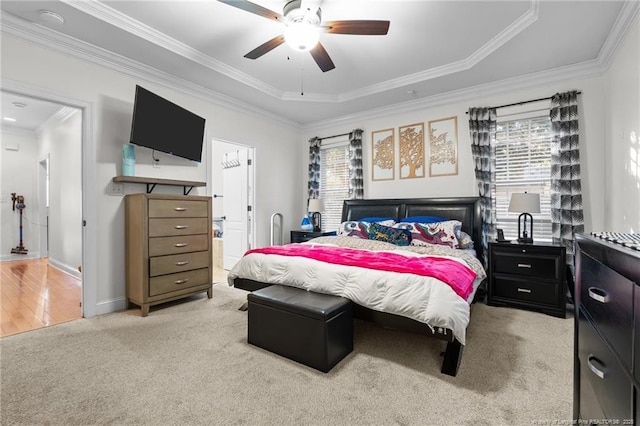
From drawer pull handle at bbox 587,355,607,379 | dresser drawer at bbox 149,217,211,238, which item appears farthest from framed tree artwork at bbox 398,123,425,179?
drawer pull handle at bbox 587,355,607,379

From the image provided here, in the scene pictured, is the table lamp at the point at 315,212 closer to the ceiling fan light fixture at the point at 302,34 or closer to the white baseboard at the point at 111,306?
the white baseboard at the point at 111,306

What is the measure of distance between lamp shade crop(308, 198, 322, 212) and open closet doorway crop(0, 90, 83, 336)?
128 inches

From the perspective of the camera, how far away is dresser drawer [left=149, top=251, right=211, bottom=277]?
10.6 ft

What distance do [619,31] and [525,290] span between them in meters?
2.63

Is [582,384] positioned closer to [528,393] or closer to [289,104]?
[528,393]

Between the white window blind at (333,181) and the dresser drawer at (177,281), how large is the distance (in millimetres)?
2545

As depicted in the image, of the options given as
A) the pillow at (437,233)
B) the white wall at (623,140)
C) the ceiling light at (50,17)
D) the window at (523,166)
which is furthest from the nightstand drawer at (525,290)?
the ceiling light at (50,17)

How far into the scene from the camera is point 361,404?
1.72 meters

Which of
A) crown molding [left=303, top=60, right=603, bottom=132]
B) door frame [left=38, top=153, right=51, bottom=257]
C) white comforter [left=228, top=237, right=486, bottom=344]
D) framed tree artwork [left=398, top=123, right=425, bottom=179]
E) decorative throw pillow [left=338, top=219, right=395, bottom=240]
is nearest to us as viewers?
white comforter [left=228, top=237, right=486, bottom=344]

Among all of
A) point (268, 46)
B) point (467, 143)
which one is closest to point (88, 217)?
point (268, 46)

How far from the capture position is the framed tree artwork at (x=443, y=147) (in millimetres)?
4289

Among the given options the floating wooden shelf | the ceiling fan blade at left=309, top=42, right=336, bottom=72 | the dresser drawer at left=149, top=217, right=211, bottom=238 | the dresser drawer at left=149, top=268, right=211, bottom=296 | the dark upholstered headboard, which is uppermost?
the ceiling fan blade at left=309, top=42, right=336, bottom=72

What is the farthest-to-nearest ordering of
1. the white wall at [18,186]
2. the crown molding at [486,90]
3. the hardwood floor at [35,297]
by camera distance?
1. the white wall at [18,186]
2. the crown molding at [486,90]
3. the hardwood floor at [35,297]

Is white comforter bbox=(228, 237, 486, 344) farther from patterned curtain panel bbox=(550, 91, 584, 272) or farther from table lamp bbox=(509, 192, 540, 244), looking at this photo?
patterned curtain panel bbox=(550, 91, 584, 272)
